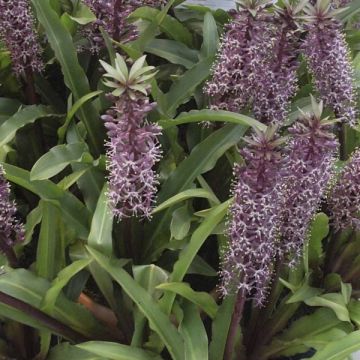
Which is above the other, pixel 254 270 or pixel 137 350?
pixel 254 270

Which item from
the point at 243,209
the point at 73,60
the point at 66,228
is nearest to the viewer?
the point at 243,209

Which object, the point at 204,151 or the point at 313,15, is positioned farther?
the point at 204,151

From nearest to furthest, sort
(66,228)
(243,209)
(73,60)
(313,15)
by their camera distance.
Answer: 1. (243,209)
2. (313,15)
3. (66,228)
4. (73,60)

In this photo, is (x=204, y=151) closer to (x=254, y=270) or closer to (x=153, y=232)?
(x=153, y=232)

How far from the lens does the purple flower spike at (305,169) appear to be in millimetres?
714

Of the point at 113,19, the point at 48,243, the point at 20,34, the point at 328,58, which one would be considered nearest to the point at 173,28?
the point at 113,19

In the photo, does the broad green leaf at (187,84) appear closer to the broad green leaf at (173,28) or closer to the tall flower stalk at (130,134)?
the broad green leaf at (173,28)

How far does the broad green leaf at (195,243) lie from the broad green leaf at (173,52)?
0.57 meters

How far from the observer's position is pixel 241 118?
935 mm

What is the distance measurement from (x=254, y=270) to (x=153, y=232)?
0.37 meters

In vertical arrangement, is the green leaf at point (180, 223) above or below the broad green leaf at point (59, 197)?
below

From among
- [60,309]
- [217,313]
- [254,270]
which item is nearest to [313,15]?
[254,270]

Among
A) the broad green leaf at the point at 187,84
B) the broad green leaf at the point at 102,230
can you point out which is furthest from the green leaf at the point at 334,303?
the broad green leaf at the point at 187,84

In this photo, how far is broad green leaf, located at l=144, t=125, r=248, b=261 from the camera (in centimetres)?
103
